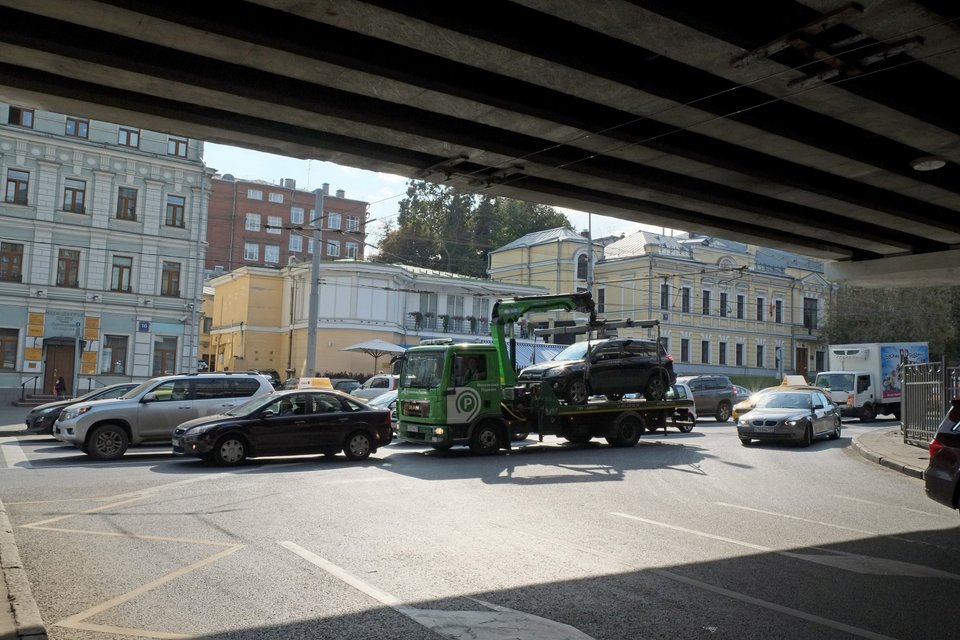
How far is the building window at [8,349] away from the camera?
119ft

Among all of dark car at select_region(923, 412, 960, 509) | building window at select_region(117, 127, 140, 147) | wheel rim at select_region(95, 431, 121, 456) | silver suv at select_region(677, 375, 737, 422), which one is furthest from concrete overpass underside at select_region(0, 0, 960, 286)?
building window at select_region(117, 127, 140, 147)

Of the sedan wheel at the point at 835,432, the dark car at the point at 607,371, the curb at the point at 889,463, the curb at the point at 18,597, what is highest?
the dark car at the point at 607,371

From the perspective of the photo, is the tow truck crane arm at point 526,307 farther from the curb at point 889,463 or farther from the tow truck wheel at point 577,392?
the curb at point 889,463

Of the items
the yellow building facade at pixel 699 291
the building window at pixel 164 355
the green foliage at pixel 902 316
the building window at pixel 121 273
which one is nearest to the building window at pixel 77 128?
the building window at pixel 121 273

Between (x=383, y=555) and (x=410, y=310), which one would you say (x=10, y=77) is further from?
(x=410, y=310)

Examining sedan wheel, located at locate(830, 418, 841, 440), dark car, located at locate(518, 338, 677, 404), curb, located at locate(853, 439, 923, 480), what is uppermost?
dark car, located at locate(518, 338, 677, 404)

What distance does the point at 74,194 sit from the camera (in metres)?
38.4

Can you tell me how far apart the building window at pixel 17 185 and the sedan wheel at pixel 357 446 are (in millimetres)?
28405

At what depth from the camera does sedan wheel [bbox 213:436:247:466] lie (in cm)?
1523

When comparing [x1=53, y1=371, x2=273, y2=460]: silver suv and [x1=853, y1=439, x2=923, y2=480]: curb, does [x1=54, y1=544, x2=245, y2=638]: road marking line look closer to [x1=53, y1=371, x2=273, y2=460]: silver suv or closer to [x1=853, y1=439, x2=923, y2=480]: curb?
[x1=53, y1=371, x2=273, y2=460]: silver suv

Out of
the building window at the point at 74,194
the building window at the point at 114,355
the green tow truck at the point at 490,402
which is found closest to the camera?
the green tow truck at the point at 490,402

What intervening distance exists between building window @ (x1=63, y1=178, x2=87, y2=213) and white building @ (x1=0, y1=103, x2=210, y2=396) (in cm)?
6

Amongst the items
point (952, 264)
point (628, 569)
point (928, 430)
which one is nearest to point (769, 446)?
point (928, 430)

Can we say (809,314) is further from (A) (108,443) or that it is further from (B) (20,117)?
(A) (108,443)
